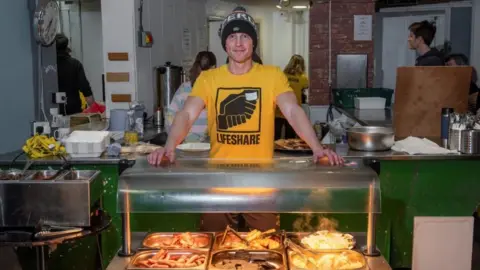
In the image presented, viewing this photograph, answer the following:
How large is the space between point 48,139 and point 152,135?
157 centimetres

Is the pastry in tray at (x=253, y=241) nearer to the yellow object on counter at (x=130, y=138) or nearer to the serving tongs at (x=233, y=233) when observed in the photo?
the serving tongs at (x=233, y=233)

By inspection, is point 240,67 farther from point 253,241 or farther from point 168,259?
point 168,259

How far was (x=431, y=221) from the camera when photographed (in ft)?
12.2

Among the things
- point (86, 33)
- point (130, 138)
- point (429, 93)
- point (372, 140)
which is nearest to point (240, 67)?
point (372, 140)

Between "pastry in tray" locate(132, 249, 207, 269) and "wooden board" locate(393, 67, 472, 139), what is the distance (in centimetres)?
255

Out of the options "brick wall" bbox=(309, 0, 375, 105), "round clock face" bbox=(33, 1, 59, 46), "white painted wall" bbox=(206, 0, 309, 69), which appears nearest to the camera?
"round clock face" bbox=(33, 1, 59, 46)

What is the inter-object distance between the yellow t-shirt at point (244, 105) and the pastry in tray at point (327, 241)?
0.62 metres

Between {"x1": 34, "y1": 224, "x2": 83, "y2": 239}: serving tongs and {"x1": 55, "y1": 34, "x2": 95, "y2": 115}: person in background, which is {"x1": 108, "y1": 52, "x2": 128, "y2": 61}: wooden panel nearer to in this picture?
{"x1": 55, "y1": 34, "x2": 95, "y2": 115}: person in background

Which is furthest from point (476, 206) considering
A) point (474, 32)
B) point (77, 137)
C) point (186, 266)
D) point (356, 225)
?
point (474, 32)

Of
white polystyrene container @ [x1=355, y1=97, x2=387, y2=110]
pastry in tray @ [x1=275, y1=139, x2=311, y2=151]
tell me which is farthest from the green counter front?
white polystyrene container @ [x1=355, y1=97, x2=387, y2=110]

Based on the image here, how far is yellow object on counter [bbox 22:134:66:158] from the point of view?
3.66 metres

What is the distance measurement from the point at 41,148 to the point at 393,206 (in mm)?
2282

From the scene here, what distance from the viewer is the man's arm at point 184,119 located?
293cm

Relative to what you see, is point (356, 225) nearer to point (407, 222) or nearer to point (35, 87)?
point (407, 222)
